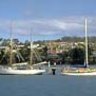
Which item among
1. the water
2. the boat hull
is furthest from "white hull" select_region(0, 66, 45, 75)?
the water

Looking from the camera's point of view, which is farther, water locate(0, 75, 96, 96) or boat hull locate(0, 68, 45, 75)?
boat hull locate(0, 68, 45, 75)

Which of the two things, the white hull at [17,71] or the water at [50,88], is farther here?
the white hull at [17,71]

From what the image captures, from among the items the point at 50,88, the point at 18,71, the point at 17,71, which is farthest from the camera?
the point at 18,71

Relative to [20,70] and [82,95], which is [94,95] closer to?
[82,95]

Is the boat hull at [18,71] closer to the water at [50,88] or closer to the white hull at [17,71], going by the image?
the white hull at [17,71]

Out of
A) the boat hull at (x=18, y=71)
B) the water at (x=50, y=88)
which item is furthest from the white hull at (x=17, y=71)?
the water at (x=50, y=88)

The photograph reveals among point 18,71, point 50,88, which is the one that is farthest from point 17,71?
point 50,88

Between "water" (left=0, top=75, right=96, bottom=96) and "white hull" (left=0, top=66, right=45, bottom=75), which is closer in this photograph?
"water" (left=0, top=75, right=96, bottom=96)

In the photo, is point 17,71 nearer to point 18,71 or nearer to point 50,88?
point 18,71

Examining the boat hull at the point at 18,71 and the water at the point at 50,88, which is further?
the boat hull at the point at 18,71

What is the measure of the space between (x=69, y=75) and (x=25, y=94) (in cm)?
4869

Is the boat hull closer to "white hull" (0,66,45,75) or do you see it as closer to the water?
"white hull" (0,66,45,75)

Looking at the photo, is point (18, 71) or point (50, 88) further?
point (18, 71)

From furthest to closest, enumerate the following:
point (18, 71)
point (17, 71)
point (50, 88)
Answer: point (18, 71), point (17, 71), point (50, 88)
